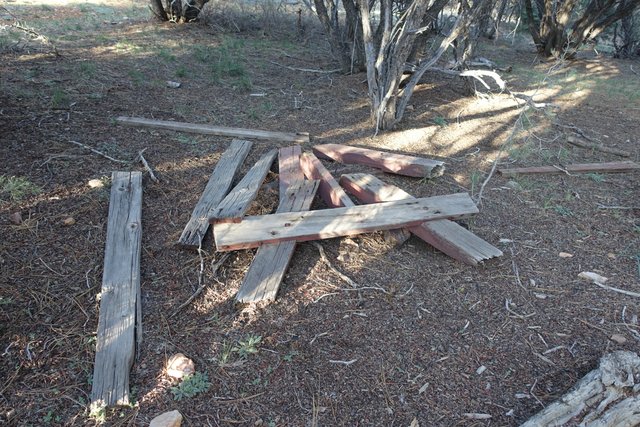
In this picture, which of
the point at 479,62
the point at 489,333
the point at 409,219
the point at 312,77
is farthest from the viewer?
the point at 479,62

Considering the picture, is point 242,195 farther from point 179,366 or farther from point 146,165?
point 179,366

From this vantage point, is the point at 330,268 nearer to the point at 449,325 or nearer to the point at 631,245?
the point at 449,325

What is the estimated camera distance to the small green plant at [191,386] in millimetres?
2110

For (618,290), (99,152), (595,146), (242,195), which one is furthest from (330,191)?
(595,146)

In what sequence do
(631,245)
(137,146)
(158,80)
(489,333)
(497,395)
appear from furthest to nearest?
(158,80), (137,146), (631,245), (489,333), (497,395)

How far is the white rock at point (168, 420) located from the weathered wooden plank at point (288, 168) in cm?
183

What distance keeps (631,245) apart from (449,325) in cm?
197

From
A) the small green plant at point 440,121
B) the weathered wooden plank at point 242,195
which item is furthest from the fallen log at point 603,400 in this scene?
the small green plant at point 440,121

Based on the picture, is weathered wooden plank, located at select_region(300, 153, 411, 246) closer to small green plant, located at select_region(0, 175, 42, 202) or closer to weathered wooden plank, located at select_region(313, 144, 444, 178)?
weathered wooden plank, located at select_region(313, 144, 444, 178)

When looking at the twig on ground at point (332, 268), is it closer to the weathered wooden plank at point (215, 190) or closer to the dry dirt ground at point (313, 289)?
the dry dirt ground at point (313, 289)

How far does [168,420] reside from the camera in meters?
1.96

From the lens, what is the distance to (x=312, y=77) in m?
7.42

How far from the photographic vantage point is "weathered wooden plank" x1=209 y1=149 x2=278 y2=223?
303 cm

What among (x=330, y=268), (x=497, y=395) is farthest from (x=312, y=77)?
(x=497, y=395)
